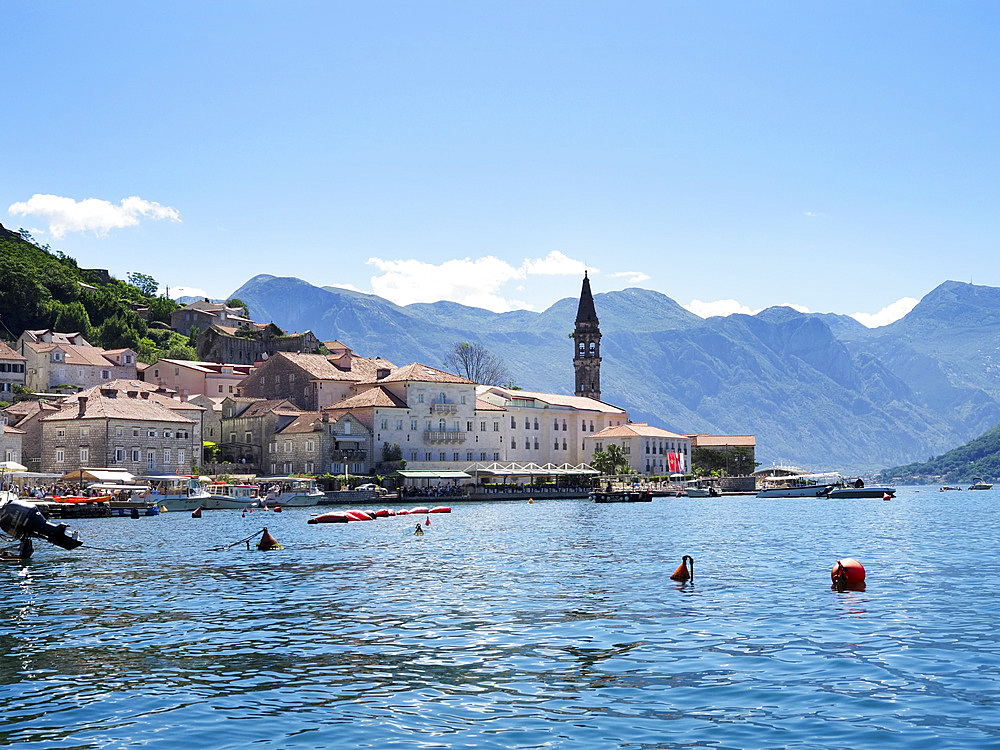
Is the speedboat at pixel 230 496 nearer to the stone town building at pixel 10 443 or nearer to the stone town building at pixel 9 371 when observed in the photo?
the stone town building at pixel 10 443

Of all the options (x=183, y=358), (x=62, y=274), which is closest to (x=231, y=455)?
(x=183, y=358)

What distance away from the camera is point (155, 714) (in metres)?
15.3

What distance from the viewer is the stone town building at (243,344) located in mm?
148625

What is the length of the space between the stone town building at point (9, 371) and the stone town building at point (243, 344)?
36183 mm

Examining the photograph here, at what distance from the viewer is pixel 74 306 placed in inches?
5251

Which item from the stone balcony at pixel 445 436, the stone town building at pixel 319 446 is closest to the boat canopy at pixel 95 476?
the stone town building at pixel 319 446

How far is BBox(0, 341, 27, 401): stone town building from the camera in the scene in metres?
112

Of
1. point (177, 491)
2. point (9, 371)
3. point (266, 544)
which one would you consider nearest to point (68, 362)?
point (9, 371)

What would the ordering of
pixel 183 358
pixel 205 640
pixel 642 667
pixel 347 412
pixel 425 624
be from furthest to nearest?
pixel 183 358 < pixel 347 412 < pixel 425 624 < pixel 205 640 < pixel 642 667

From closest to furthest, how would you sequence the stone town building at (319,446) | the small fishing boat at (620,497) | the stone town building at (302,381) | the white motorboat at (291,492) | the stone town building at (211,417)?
the white motorboat at (291,492), the stone town building at (319,446), the small fishing boat at (620,497), the stone town building at (211,417), the stone town building at (302,381)

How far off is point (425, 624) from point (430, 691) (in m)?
6.67

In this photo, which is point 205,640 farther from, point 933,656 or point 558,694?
point 933,656

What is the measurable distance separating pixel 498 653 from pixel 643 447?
410 feet

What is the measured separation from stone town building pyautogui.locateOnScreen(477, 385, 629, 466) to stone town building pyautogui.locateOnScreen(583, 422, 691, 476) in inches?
82.6
